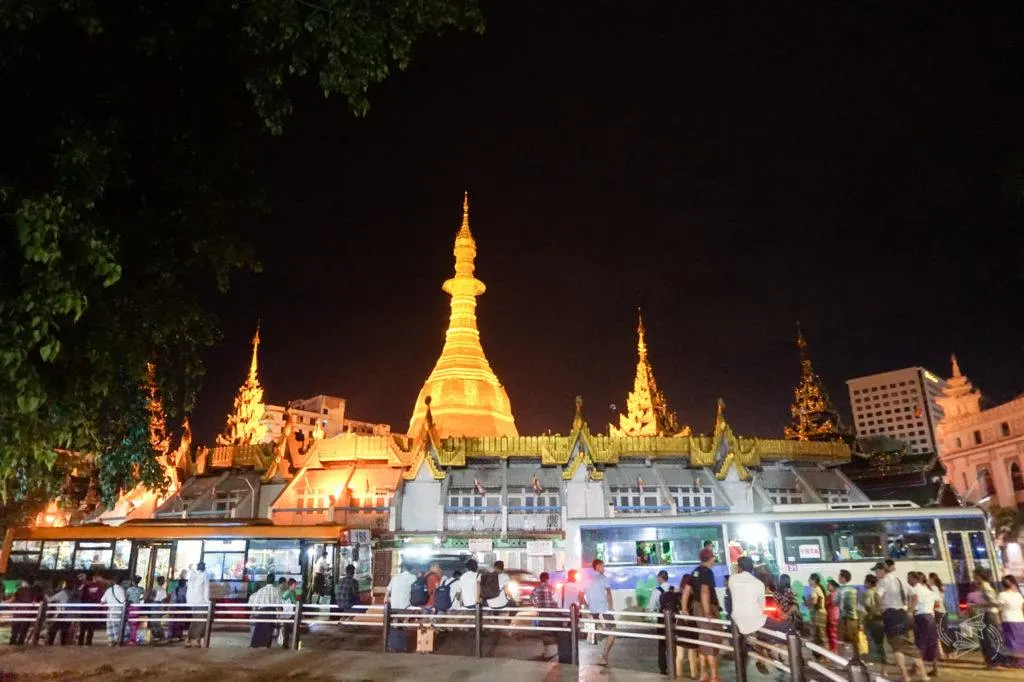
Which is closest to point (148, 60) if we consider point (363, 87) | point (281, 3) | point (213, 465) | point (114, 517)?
point (281, 3)

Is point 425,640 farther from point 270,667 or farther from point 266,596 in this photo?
point 266,596

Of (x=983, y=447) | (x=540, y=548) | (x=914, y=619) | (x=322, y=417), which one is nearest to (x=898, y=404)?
(x=983, y=447)

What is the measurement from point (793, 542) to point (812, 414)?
1389 inches

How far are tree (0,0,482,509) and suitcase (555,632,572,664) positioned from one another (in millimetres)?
8225

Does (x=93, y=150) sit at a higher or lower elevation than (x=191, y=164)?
lower

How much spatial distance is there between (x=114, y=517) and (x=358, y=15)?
1392 inches

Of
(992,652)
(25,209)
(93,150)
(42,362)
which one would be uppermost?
(93,150)

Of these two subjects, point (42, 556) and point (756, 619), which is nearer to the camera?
point (756, 619)

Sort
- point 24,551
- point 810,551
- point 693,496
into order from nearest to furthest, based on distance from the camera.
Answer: point 810,551, point 24,551, point 693,496

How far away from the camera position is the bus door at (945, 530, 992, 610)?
17.5 metres

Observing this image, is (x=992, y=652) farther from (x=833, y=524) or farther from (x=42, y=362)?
(x=42, y=362)

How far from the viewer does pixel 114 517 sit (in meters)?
35.6

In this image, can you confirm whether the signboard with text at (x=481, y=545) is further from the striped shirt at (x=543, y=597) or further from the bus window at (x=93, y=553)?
the striped shirt at (x=543, y=597)

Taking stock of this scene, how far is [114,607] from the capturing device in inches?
580
